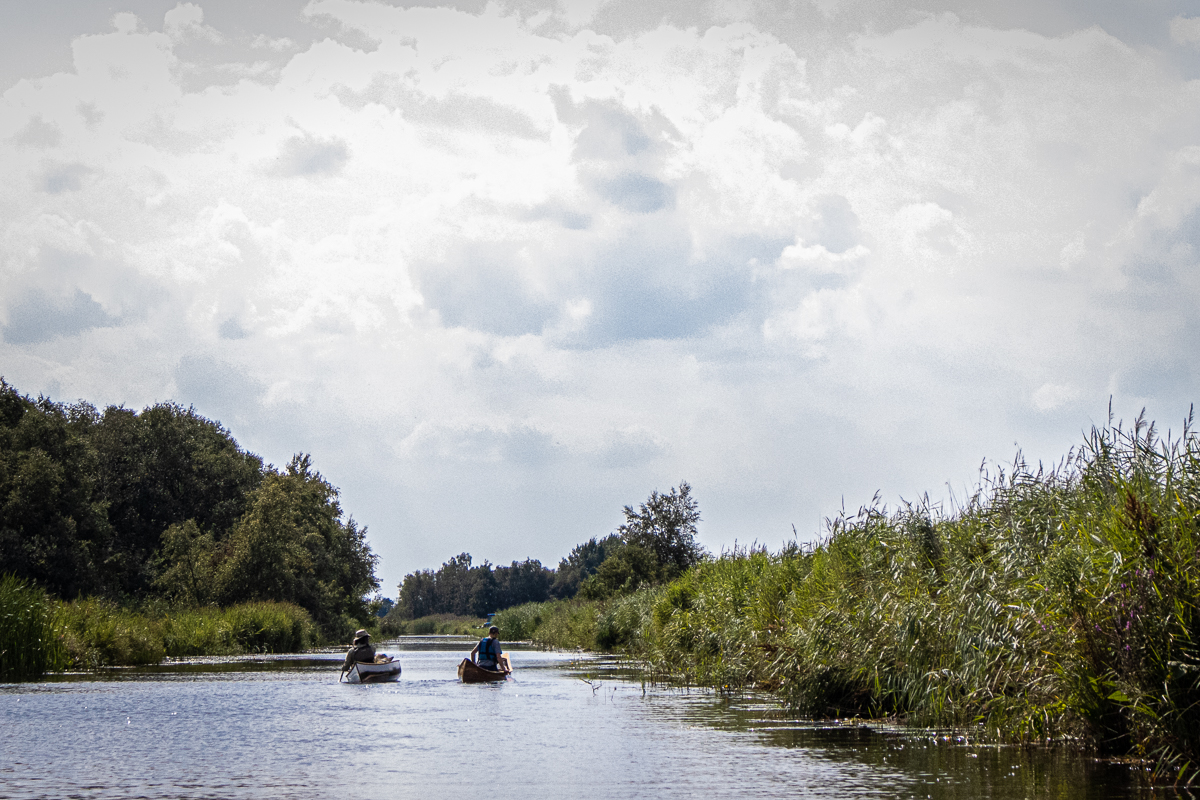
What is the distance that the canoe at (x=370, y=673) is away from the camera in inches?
→ 1244

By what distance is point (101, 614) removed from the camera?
1410 inches

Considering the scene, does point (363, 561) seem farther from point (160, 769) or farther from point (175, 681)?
point (160, 769)

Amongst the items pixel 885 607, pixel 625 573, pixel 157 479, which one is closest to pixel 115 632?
pixel 885 607

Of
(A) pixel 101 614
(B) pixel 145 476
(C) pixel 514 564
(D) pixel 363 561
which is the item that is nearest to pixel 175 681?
(A) pixel 101 614

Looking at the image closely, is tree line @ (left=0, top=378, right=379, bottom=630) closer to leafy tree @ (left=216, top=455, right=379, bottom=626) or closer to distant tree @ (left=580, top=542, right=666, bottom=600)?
leafy tree @ (left=216, top=455, right=379, bottom=626)

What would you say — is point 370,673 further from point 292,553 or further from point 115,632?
point 292,553

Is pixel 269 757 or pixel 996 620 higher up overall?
pixel 996 620

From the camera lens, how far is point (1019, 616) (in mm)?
13328

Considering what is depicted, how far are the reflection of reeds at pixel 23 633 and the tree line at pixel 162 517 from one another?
24016 millimetres

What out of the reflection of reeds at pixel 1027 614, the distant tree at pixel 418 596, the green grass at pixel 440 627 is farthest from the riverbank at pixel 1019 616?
the distant tree at pixel 418 596

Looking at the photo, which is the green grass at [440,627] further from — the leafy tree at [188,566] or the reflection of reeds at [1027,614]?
the reflection of reeds at [1027,614]

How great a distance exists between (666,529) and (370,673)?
4023 cm

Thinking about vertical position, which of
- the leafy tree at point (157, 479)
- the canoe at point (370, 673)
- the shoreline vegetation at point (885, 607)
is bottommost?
the canoe at point (370, 673)

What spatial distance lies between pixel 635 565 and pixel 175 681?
38851mm
